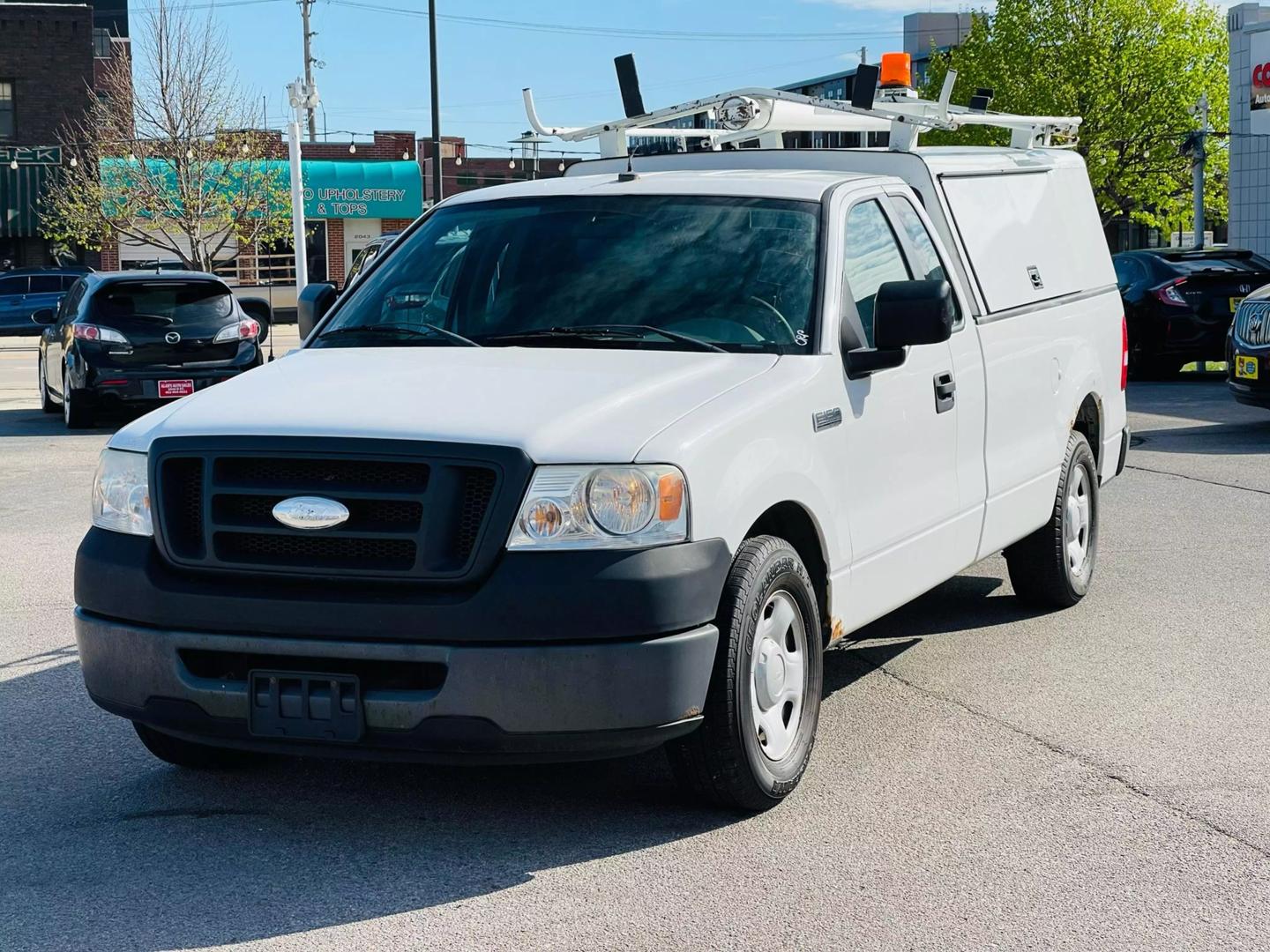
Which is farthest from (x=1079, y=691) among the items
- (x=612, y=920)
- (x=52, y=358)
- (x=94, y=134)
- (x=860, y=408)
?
(x=94, y=134)

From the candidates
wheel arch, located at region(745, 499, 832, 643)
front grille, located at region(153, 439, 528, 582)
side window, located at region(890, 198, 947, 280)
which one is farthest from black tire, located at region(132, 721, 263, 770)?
side window, located at region(890, 198, 947, 280)

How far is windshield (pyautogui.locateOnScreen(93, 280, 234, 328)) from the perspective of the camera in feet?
53.8

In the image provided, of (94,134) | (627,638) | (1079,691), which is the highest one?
(94,134)

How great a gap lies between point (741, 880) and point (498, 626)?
0.89 metres

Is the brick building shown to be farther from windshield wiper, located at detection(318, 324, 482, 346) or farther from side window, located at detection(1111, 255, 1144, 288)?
windshield wiper, located at detection(318, 324, 482, 346)

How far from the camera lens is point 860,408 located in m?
5.49

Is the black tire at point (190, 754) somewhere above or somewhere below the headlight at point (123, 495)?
below

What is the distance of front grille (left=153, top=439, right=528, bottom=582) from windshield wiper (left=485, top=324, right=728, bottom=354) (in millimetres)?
1106

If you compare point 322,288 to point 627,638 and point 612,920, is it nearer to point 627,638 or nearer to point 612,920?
point 627,638

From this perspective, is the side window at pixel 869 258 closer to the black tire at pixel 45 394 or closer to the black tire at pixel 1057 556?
the black tire at pixel 1057 556

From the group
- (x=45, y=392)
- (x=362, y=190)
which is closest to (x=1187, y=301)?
(x=45, y=392)

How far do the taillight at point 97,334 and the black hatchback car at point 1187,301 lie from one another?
1114cm

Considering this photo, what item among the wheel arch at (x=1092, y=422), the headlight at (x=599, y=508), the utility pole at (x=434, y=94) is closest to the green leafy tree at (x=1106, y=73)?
the utility pole at (x=434, y=94)

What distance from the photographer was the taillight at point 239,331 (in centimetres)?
1648
